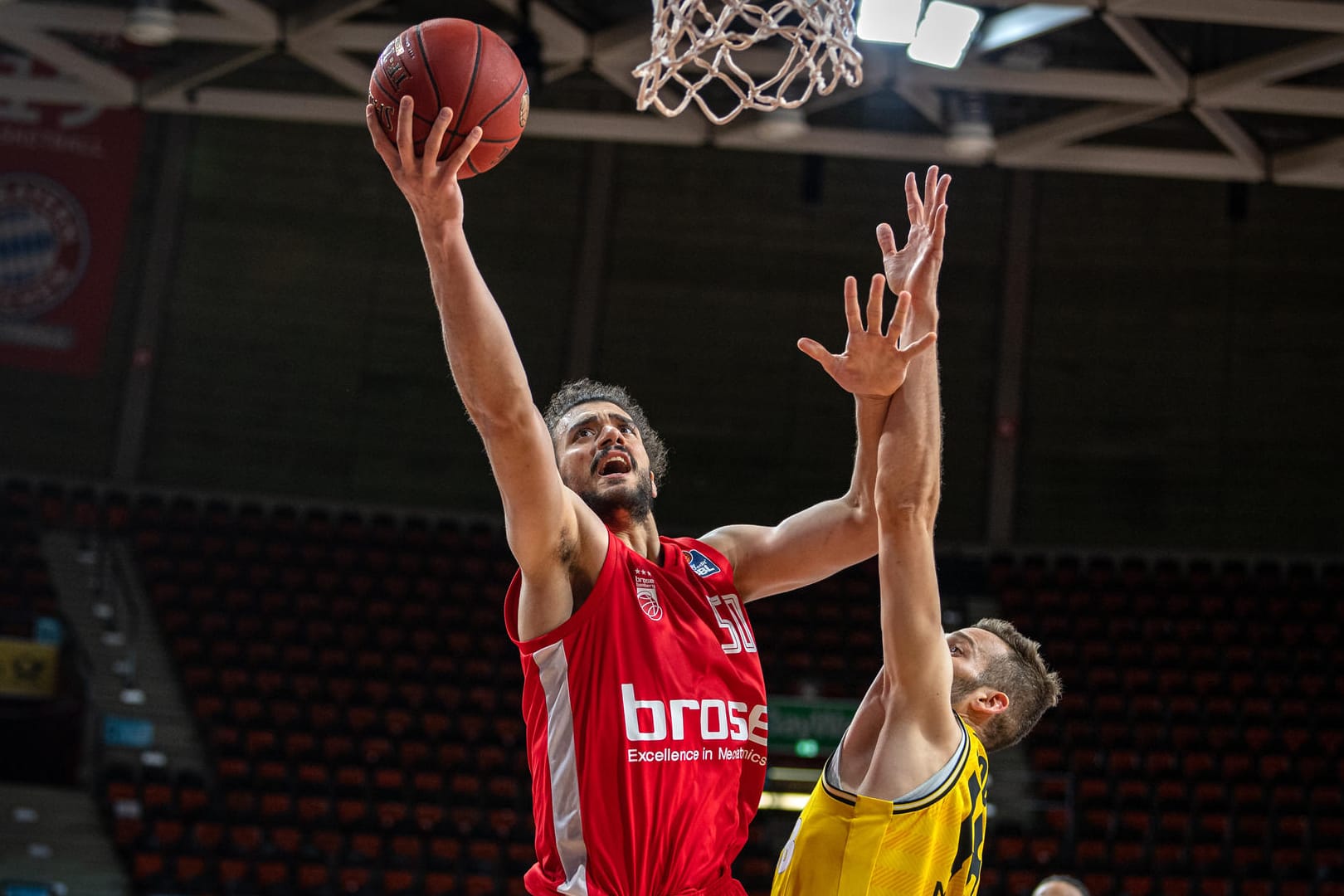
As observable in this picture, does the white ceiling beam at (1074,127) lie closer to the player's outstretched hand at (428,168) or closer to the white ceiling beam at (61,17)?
the white ceiling beam at (61,17)

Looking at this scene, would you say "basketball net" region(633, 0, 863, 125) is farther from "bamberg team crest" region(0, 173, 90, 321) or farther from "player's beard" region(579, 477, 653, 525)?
"bamberg team crest" region(0, 173, 90, 321)

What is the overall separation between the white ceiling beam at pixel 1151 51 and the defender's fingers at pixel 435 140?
8543mm

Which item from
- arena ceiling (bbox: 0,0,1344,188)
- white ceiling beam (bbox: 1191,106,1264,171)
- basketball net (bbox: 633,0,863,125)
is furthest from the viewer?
white ceiling beam (bbox: 1191,106,1264,171)

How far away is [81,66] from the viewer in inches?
466

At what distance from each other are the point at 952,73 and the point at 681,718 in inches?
362

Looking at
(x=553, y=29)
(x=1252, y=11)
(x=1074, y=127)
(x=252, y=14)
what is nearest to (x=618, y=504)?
(x=1252, y=11)

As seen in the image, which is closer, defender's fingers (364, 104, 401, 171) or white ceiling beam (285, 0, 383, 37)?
defender's fingers (364, 104, 401, 171)

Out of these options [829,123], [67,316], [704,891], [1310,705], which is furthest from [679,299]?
[704,891]

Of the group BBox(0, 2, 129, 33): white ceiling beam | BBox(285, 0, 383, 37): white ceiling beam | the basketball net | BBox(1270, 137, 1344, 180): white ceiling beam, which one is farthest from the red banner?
the basketball net

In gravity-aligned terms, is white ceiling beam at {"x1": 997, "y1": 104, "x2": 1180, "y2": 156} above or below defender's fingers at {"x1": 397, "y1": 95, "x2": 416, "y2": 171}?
above

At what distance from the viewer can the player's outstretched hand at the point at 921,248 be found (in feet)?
10.1

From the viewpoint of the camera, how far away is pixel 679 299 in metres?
16.8

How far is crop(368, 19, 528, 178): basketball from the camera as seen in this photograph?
2.76 metres

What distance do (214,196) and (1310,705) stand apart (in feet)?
43.2
